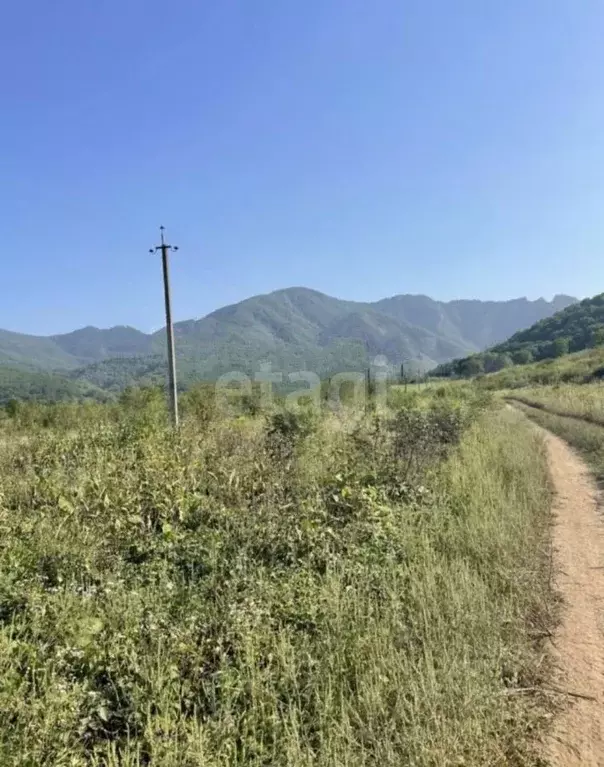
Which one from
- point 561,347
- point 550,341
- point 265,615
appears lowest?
point 265,615

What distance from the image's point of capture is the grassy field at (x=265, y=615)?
2.89 m

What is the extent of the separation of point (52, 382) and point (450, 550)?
14607cm

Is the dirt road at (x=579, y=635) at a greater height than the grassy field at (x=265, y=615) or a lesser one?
lesser

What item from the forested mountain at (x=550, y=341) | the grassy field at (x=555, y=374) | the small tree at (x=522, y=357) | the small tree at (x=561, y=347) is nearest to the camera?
the grassy field at (x=555, y=374)

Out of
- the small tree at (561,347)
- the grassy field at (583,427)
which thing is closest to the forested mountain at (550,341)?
the small tree at (561,347)

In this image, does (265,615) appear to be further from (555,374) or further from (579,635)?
(555,374)

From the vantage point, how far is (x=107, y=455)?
8492mm

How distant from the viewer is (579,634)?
427 cm
